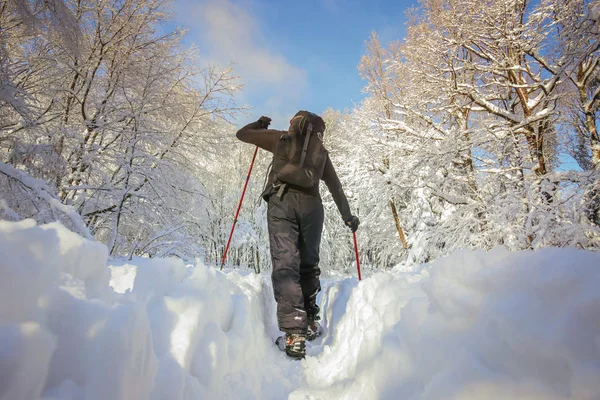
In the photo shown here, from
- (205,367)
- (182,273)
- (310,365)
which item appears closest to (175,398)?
(205,367)

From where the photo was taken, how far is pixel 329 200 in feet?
46.5

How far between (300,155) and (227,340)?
5.19ft

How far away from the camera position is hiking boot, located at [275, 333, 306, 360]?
196 cm

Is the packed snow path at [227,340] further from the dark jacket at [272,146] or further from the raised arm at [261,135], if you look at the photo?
the raised arm at [261,135]

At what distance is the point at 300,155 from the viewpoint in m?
2.51

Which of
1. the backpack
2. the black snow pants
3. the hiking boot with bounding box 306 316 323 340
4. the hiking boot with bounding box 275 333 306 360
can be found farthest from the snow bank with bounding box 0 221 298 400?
the backpack

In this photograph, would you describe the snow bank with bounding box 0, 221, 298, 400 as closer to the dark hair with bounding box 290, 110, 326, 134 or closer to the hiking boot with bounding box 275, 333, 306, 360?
the hiking boot with bounding box 275, 333, 306, 360

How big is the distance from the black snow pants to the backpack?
13 centimetres

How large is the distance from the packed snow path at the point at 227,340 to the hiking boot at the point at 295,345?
1.66 feet

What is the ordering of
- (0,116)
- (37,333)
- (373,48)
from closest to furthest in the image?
1. (37,333)
2. (0,116)
3. (373,48)

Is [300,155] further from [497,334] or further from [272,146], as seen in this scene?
[497,334]

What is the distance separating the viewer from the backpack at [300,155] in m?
2.44

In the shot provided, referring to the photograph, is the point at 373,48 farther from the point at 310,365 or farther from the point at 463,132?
the point at 310,365

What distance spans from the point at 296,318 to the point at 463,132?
5.14 metres
